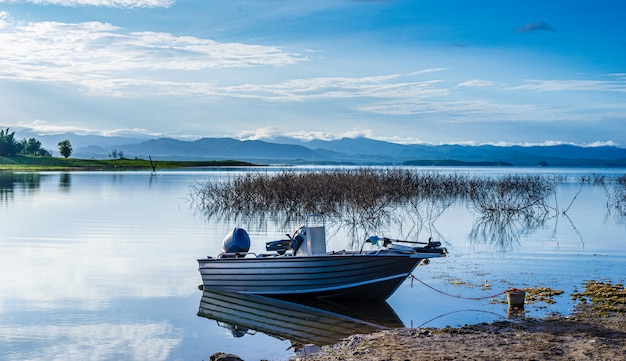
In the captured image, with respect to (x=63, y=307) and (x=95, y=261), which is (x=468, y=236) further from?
(x=63, y=307)

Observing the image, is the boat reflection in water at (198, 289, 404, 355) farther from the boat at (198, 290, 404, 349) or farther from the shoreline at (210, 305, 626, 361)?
the shoreline at (210, 305, 626, 361)

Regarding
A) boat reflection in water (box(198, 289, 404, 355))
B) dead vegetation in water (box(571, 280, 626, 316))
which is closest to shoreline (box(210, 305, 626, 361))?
dead vegetation in water (box(571, 280, 626, 316))

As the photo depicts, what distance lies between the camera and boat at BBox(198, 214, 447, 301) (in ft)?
47.9

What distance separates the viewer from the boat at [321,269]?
14609 mm

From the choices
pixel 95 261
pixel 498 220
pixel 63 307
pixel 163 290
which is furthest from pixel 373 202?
pixel 63 307

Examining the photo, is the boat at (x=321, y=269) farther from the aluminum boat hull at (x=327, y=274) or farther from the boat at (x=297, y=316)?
the boat at (x=297, y=316)

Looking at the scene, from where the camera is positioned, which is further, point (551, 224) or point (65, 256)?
point (551, 224)

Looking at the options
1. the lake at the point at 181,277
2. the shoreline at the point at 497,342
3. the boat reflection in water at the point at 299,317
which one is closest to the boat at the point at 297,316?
the boat reflection in water at the point at 299,317

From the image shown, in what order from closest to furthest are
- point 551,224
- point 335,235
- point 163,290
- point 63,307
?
point 63,307 < point 163,290 < point 335,235 < point 551,224

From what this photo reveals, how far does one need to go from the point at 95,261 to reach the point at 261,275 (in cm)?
760

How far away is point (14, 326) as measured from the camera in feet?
42.2

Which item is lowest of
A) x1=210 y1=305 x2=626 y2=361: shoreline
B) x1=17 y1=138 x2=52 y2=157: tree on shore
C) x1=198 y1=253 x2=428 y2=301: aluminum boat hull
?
x1=210 y1=305 x2=626 y2=361: shoreline

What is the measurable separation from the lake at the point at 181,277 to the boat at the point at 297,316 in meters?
0.10

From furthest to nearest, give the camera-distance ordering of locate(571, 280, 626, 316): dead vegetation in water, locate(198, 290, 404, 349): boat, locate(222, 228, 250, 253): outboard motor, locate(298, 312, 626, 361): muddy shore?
locate(222, 228, 250, 253): outboard motor < locate(571, 280, 626, 316): dead vegetation in water < locate(198, 290, 404, 349): boat < locate(298, 312, 626, 361): muddy shore
